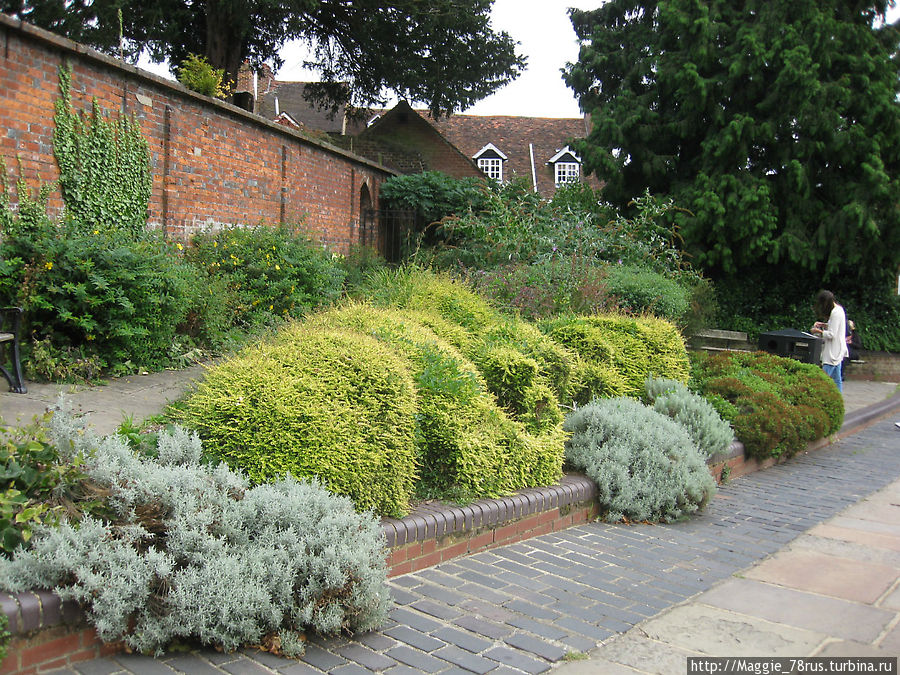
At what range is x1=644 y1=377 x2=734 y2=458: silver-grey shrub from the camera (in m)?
6.36

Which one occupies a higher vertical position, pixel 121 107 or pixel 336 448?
pixel 121 107

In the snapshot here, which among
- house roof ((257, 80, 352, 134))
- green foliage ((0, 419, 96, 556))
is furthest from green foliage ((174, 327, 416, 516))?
house roof ((257, 80, 352, 134))

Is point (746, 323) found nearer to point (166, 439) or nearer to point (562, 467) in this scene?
point (562, 467)

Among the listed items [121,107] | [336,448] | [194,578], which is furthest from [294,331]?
[121,107]

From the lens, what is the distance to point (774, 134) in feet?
48.3

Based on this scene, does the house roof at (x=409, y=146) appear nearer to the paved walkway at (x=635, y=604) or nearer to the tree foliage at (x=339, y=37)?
the tree foliage at (x=339, y=37)

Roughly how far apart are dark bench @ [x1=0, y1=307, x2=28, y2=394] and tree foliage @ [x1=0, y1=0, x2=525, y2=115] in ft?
30.4

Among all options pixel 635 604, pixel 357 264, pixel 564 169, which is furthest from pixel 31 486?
pixel 564 169

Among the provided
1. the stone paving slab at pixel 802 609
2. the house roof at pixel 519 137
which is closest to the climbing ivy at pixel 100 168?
the stone paving slab at pixel 802 609

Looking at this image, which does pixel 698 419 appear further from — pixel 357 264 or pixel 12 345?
pixel 357 264

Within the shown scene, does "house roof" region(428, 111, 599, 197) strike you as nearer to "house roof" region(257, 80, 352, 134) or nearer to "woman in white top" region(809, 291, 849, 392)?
"house roof" region(257, 80, 352, 134)

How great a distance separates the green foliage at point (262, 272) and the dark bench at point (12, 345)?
2432 mm

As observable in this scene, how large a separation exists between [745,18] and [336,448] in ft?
50.8

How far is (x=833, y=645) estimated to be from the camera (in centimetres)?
332
